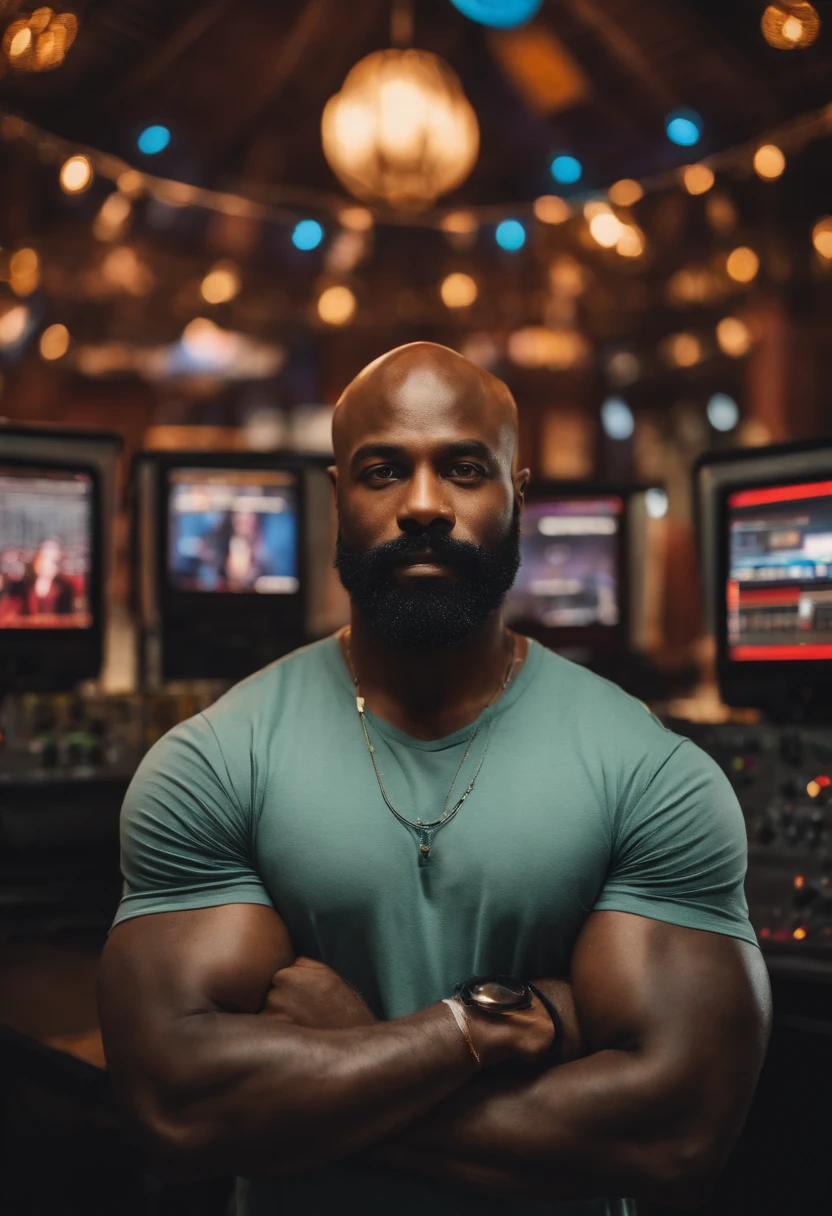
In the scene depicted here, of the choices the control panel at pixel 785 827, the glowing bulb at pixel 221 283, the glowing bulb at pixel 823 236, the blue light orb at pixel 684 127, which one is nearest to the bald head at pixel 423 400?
the control panel at pixel 785 827

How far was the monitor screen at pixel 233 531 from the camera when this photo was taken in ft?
8.71

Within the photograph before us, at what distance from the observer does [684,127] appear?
379 centimetres

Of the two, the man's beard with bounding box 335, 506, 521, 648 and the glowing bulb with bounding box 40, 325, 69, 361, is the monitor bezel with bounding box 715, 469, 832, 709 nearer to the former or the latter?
the man's beard with bounding box 335, 506, 521, 648

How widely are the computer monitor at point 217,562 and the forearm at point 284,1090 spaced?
5.27 feet

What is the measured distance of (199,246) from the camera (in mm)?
5312

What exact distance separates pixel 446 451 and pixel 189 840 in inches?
21.1

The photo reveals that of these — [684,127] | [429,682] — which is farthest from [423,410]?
[684,127]

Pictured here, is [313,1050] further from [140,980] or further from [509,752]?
[509,752]

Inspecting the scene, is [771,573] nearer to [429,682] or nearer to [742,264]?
[429,682]

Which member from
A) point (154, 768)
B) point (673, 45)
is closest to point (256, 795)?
point (154, 768)

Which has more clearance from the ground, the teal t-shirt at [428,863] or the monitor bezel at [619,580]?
the monitor bezel at [619,580]

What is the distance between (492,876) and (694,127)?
3.34 metres

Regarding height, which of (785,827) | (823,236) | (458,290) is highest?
(458,290)

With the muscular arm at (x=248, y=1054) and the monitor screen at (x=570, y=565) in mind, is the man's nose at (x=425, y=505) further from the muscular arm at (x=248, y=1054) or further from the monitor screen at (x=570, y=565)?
the monitor screen at (x=570, y=565)
